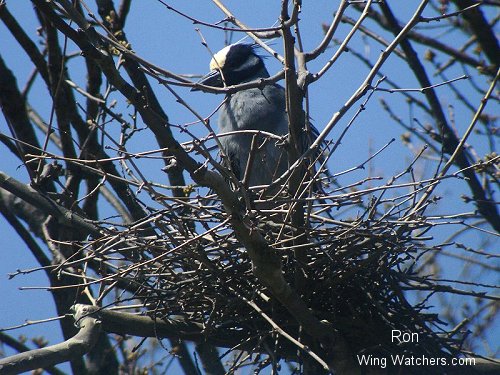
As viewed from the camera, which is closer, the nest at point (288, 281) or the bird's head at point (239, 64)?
the nest at point (288, 281)

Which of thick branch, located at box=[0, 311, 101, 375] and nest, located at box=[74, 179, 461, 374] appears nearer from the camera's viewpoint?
thick branch, located at box=[0, 311, 101, 375]

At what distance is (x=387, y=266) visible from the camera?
2.62 m

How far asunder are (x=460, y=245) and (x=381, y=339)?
0.46 m

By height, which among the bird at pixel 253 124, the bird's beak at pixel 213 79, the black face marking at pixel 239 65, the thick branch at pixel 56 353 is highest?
the black face marking at pixel 239 65

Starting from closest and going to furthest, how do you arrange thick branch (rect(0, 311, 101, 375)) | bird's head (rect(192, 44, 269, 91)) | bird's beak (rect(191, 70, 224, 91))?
thick branch (rect(0, 311, 101, 375)) → bird's beak (rect(191, 70, 224, 91)) → bird's head (rect(192, 44, 269, 91))

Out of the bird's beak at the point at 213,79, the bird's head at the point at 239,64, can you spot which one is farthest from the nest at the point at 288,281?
the bird's head at the point at 239,64

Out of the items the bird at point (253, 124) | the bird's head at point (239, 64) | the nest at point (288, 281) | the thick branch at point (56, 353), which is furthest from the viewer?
the bird's head at point (239, 64)

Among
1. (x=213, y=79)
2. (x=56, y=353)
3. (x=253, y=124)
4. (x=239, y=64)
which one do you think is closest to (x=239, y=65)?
(x=239, y=64)

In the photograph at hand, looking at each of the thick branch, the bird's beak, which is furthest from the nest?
the bird's beak

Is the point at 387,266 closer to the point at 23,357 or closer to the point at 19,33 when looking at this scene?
the point at 23,357

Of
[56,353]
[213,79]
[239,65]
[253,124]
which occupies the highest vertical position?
[239,65]

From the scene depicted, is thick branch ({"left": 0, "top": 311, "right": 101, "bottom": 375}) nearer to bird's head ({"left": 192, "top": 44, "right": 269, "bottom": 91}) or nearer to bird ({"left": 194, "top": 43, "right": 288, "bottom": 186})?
bird ({"left": 194, "top": 43, "right": 288, "bottom": 186})

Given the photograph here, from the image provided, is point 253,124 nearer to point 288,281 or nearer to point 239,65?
point 239,65

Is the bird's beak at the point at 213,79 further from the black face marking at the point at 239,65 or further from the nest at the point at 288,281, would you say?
the nest at the point at 288,281
